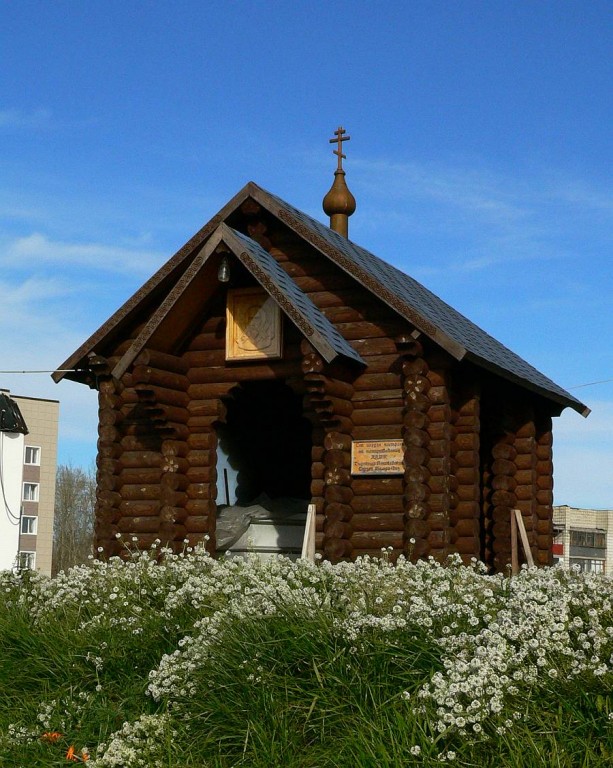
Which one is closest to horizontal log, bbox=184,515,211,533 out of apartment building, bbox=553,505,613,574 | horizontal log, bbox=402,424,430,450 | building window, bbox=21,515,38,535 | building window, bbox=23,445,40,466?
horizontal log, bbox=402,424,430,450

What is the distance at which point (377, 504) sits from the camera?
14039mm

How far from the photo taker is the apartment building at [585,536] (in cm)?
6112

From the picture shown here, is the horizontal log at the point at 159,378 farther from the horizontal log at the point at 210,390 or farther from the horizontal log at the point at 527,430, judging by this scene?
the horizontal log at the point at 527,430

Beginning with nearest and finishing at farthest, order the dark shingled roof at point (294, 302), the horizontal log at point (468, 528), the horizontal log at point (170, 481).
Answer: the dark shingled roof at point (294, 302), the horizontal log at point (468, 528), the horizontal log at point (170, 481)

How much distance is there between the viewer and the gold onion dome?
19.6m

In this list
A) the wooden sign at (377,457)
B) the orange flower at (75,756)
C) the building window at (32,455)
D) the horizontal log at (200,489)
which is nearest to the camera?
the orange flower at (75,756)

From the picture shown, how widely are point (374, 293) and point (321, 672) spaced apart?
21.3 ft

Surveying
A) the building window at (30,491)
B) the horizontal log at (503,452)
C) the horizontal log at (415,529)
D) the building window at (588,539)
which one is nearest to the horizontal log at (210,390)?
the horizontal log at (415,529)

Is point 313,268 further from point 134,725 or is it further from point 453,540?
point 134,725

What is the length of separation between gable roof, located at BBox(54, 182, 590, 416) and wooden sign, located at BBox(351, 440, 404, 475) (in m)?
1.36

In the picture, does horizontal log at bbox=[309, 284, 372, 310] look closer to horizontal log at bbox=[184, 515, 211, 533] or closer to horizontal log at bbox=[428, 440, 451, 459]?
horizontal log at bbox=[428, 440, 451, 459]

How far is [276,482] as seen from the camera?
18.7 meters

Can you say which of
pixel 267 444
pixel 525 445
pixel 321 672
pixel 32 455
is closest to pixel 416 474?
pixel 525 445

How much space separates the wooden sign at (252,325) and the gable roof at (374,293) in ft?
1.75
